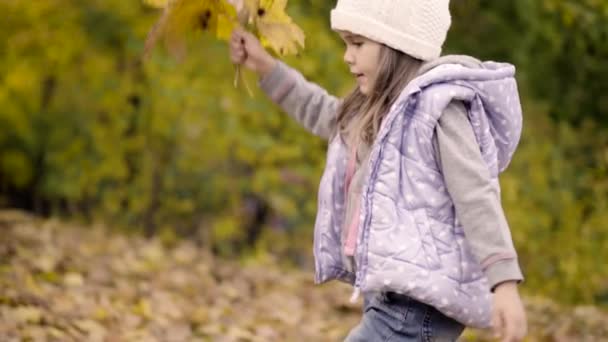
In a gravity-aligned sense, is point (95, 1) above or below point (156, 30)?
below

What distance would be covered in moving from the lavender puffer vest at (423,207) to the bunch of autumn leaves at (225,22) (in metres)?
0.57

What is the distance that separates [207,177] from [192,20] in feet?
22.9

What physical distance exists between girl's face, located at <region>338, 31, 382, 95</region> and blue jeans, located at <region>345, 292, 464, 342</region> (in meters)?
0.57

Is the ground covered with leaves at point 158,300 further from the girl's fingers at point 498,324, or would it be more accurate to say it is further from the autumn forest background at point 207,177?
the girl's fingers at point 498,324

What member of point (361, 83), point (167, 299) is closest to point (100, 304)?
point (167, 299)

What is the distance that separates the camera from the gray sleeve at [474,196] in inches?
89.4

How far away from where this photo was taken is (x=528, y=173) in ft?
32.0

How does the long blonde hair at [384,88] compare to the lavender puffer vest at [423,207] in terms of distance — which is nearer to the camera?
the lavender puffer vest at [423,207]

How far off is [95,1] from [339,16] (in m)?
6.77

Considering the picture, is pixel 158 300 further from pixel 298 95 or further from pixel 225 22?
pixel 225 22

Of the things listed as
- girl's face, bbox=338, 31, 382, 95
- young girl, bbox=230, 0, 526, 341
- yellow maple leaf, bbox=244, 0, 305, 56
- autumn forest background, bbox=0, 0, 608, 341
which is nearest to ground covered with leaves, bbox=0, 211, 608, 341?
autumn forest background, bbox=0, 0, 608, 341

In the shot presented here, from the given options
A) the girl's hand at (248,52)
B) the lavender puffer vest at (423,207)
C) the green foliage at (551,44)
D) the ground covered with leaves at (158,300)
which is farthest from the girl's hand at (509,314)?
the green foliage at (551,44)

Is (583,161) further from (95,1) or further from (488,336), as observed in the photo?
(95,1)

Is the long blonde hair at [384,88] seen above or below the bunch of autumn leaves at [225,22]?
below
